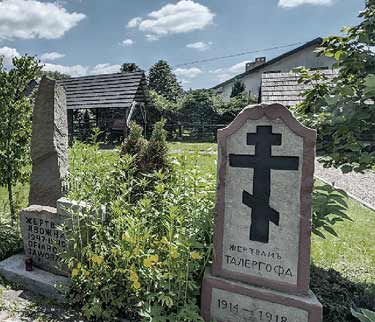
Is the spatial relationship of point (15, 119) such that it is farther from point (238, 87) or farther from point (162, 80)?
point (162, 80)

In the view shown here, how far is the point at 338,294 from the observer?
306 cm

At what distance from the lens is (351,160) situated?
2.68m

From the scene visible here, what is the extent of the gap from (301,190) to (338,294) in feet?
4.81

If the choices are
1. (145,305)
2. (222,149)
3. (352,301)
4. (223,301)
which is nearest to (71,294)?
(145,305)

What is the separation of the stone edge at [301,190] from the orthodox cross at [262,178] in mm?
132

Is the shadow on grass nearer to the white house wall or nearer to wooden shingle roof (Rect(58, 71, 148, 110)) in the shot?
wooden shingle roof (Rect(58, 71, 148, 110))

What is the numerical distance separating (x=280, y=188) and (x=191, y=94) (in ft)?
68.9

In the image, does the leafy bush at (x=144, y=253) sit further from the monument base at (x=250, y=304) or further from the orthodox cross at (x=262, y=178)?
the orthodox cross at (x=262, y=178)

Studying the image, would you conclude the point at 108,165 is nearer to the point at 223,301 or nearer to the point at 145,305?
the point at 145,305

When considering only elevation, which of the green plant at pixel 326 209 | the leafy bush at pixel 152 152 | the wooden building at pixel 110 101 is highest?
the wooden building at pixel 110 101

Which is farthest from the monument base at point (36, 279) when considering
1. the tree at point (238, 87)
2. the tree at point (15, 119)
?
the tree at point (238, 87)

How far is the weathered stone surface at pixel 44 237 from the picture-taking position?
10.4 feet

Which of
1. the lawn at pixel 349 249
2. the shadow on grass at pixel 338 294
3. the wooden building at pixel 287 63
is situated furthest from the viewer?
the wooden building at pixel 287 63

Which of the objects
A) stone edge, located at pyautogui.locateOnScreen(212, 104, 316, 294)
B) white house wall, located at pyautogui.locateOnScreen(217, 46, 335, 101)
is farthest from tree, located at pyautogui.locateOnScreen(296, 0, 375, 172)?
white house wall, located at pyautogui.locateOnScreen(217, 46, 335, 101)
